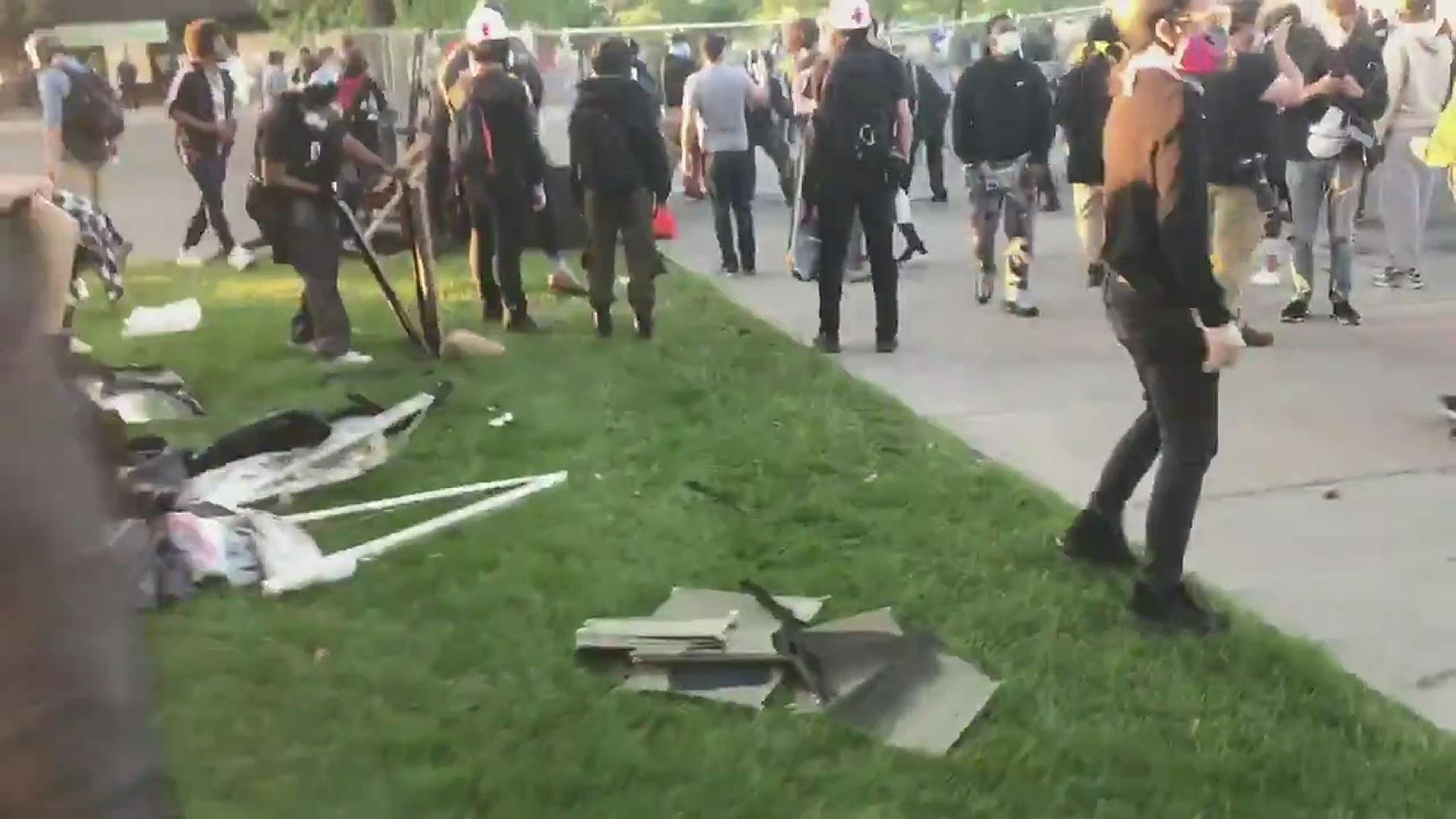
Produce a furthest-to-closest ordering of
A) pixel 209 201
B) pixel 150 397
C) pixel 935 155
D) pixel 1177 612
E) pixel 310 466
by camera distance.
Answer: pixel 935 155, pixel 209 201, pixel 150 397, pixel 310 466, pixel 1177 612

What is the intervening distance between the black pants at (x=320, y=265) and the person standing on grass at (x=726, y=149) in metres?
4.04

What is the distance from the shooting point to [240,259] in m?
13.5

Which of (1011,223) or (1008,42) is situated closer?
(1011,223)

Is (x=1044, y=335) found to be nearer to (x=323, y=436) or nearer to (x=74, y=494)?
(x=323, y=436)

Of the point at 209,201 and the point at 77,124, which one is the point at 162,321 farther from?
the point at 209,201

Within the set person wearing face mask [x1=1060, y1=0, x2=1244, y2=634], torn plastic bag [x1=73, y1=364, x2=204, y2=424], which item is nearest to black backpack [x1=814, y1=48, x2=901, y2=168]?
torn plastic bag [x1=73, y1=364, x2=204, y2=424]

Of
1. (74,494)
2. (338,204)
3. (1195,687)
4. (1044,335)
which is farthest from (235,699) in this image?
(1044,335)

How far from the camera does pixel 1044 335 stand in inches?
384

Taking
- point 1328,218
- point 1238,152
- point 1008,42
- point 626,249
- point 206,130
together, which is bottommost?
point 1328,218

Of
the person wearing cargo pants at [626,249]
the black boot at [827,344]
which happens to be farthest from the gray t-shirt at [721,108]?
the black boot at [827,344]

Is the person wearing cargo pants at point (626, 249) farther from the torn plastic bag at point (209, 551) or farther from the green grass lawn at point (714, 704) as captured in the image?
the torn plastic bag at point (209, 551)

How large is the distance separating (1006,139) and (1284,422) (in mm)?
3241

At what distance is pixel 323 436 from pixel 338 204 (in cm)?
224

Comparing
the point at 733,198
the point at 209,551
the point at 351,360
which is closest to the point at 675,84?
the point at 733,198
